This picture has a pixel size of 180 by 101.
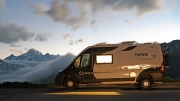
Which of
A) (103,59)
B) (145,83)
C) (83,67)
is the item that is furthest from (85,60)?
(145,83)

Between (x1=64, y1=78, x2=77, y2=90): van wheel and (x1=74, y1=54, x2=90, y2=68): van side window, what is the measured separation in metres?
0.94

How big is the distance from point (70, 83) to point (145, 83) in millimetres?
4568

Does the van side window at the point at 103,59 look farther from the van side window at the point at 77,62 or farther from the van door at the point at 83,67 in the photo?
the van side window at the point at 77,62

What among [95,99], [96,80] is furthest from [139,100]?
[96,80]

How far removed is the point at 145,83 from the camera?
52.1 ft

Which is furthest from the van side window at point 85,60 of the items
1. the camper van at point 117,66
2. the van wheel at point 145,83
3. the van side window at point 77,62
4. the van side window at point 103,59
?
the van wheel at point 145,83

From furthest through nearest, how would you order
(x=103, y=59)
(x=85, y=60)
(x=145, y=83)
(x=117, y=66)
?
(x=85, y=60) → (x=103, y=59) → (x=117, y=66) → (x=145, y=83)

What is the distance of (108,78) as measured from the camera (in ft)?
53.0

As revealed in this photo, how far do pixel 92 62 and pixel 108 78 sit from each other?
139 centimetres

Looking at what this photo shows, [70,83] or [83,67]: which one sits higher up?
[83,67]

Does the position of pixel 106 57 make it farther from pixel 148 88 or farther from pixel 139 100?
pixel 139 100

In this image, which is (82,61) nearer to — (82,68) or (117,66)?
(82,68)

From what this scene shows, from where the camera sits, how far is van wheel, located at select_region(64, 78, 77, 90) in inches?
640

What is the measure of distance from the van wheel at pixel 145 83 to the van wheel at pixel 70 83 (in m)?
4.03
